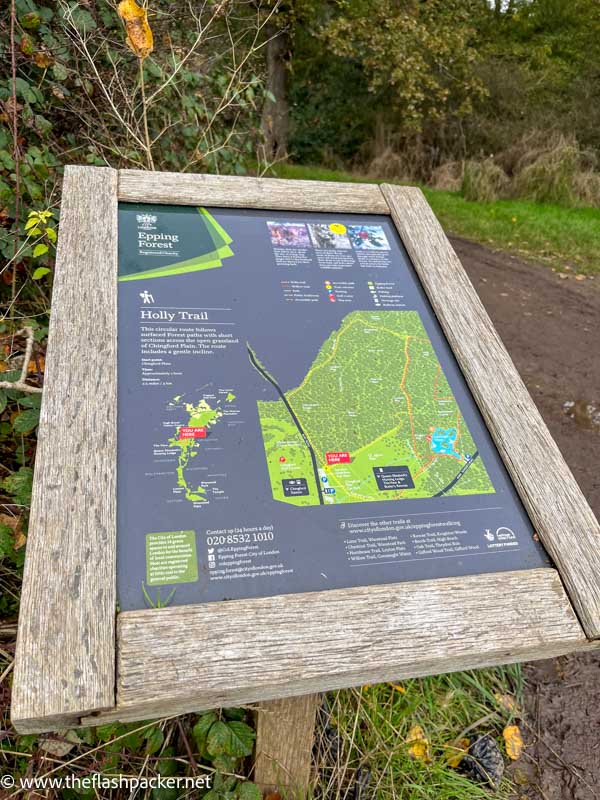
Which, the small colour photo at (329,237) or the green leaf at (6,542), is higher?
the small colour photo at (329,237)

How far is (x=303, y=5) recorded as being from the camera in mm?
9344

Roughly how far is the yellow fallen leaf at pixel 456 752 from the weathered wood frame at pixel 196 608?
0.95 metres

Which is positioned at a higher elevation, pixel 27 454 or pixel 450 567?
pixel 450 567

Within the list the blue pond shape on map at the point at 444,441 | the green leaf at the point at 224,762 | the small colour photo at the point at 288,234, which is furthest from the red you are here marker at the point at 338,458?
the green leaf at the point at 224,762

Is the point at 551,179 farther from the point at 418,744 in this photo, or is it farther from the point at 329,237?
the point at 418,744

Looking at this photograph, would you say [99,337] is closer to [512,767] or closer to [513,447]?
[513,447]

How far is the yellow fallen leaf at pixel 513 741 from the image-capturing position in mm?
2143

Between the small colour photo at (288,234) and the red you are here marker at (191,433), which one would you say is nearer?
the red you are here marker at (191,433)

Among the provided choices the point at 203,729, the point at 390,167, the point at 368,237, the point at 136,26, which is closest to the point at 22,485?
the point at 203,729

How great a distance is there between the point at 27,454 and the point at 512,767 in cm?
214

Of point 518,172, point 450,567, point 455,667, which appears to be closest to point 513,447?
point 450,567

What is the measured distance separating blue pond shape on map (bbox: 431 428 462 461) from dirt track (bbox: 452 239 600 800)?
4.37 feet

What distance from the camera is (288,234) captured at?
1.91 metres

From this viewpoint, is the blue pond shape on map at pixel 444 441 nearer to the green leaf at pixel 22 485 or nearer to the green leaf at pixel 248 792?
the green leaf at pixel 248 792
